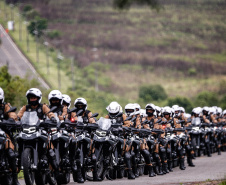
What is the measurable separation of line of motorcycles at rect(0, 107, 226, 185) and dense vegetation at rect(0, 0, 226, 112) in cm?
9878

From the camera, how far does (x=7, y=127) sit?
1442cm

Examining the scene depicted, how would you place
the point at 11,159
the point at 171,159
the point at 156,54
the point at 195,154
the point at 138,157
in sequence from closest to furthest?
the point at 11,159 < the point at 138,157 < the point at 171,159 < the point at 195,154 < the point at 156,54

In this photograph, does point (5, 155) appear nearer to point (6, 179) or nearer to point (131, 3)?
point (6, 179)

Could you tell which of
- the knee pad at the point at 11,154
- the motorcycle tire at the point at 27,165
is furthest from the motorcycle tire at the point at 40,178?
the knee pad at the point at 11,154

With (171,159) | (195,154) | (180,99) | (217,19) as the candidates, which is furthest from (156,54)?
(171,159)

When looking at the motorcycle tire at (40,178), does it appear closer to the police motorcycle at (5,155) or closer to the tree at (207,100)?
the police motorcycle at (5,155)

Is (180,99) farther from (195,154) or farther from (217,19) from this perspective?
(195,154)

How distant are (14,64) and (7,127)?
82494mm

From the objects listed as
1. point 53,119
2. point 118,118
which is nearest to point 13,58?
point 118,118

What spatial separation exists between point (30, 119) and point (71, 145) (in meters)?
2.55

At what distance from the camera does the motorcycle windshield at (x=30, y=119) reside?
14.6m

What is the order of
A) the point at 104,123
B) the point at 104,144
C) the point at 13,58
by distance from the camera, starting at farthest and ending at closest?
the point at 13,58 → the point at 104,123 → the point at 104,144

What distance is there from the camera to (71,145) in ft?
55.8

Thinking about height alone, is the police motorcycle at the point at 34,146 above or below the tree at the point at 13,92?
below
